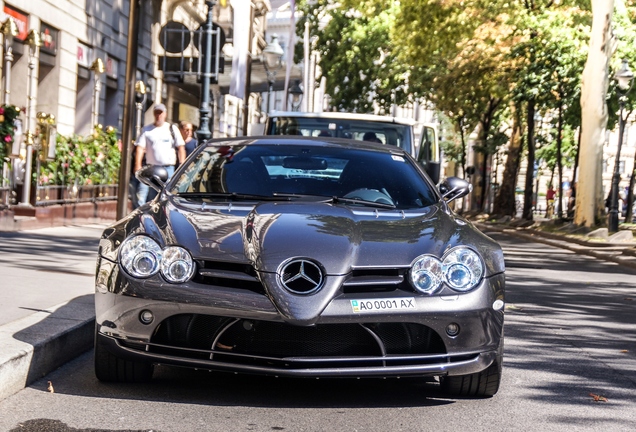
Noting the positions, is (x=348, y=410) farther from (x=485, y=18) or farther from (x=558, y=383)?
(x=485, y=18)

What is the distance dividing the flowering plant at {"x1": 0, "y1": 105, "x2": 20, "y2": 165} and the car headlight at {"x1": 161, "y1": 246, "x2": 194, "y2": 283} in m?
10.2

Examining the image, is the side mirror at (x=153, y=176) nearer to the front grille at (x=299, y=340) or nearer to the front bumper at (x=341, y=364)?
the front bumper at (x=341, y=364)

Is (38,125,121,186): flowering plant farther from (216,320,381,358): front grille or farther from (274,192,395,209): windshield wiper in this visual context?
(216,320,381,358): front grille

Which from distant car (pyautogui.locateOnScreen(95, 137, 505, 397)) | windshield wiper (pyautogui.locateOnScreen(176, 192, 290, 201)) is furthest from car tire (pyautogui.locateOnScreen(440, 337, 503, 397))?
windshield wiper (pyautogui.locateOnScreen(176, 192, 290, 201))

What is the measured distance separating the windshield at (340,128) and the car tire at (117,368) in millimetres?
9310

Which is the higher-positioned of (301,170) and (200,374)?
(301,170)

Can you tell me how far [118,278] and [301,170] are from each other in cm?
189

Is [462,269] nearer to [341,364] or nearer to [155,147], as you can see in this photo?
[341,364]

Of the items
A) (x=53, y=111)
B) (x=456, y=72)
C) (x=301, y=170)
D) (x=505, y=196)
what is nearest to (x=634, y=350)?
(x=301, y=170)

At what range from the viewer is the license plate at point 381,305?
5.45 meters

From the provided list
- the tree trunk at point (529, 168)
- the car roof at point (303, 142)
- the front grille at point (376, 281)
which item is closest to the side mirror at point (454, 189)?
the car roof at point (303, 142)

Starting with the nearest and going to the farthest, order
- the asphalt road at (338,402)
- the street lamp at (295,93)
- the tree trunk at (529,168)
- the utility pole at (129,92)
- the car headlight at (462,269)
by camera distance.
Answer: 1. the asphalt road at (338,402)
2. the car headlight at (462,269)
3. the utility pole at (129,92)
4. the tree trunk at (529,168)
5. the street lamp at (295,93)

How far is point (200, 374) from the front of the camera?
649 centimetres

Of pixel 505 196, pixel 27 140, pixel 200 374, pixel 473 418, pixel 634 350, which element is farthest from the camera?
pixel 505 196
